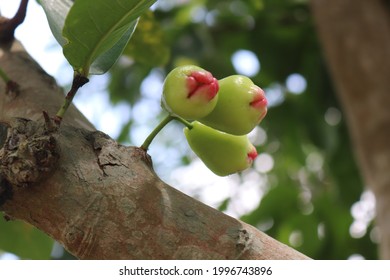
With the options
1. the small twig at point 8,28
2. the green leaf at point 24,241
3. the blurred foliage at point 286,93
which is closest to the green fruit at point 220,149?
the small twig at point 8,28

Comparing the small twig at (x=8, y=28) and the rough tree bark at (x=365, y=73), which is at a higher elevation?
the small twig at (x=8, y=28)

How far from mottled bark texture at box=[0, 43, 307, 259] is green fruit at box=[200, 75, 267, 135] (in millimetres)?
111

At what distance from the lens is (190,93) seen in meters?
0.73

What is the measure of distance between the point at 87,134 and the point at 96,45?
0.11m

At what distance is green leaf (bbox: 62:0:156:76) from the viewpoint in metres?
0.75

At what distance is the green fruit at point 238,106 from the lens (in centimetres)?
77

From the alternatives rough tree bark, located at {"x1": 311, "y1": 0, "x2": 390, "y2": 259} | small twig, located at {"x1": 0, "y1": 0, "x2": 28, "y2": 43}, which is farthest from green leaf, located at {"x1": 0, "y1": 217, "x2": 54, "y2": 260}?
rough tree bark, located at {"x1": 311, "y1": 0, "x2": 390, "y2": 259}

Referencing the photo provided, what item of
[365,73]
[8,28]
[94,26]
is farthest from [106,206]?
[365,73]

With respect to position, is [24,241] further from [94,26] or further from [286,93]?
[286,93]

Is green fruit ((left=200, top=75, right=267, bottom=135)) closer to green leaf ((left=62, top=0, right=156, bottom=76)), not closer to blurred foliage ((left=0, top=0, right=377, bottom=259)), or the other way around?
green leaf ((left=62, top=0, right=156, bottom=76))

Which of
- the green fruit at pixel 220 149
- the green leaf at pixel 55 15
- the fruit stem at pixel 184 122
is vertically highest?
the green leaf at pixel 55 15

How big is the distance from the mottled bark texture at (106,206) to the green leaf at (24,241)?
53 cm

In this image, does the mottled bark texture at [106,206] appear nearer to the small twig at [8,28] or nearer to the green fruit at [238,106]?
the green fruit at [238,106]

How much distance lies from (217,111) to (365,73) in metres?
1.36
